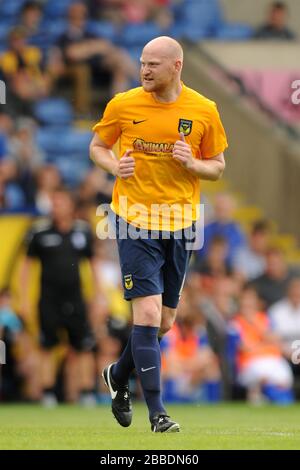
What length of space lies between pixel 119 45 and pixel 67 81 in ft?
3.76

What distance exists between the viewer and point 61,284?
15156mm

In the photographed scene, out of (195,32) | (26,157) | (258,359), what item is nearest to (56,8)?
(195,32)

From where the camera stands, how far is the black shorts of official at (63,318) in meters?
15.1

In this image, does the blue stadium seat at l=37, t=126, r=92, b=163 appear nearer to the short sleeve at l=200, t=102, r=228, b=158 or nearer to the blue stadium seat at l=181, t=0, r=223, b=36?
the blue stadium seat at l=181, t=0, r=223, b=36

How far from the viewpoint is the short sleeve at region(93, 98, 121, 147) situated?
29.7 feet


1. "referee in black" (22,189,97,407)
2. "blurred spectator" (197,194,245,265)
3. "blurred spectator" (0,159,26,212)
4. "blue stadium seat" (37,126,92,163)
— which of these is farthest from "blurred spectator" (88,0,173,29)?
"referee in black" (22,189,97,407)

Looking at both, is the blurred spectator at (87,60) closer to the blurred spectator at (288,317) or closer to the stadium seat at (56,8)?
the stadium seat at (56,8)

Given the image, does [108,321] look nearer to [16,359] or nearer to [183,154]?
[16,359]

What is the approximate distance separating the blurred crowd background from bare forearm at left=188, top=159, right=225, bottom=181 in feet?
19.4

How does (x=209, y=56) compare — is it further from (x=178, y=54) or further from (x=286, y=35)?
(x=178, y=54)

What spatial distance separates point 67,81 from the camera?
19.8 m

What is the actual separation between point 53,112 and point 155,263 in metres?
10.7

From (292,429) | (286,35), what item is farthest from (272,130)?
(292,429)
